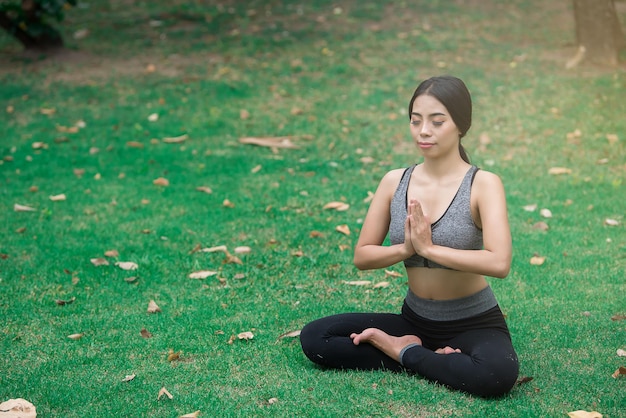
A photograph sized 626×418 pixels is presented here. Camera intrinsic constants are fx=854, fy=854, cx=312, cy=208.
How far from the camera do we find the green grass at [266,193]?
14.0 feet

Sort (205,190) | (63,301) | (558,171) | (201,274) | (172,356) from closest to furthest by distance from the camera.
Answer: (172,356)
(63,301)
(201,274)
(205,190)
(558,171)

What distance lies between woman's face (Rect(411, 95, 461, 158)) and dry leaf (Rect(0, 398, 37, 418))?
2150 mm

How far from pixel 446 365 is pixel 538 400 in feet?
1.46

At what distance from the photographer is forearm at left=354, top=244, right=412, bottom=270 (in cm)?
401

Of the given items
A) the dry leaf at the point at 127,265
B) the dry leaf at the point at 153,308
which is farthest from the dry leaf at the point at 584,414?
the dry leaf at the point at 127,265

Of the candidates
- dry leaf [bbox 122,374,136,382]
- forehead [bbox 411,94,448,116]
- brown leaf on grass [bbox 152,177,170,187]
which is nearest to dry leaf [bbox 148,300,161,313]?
dry leaf [bbox 122,374,136,382]

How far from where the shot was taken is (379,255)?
4141mm

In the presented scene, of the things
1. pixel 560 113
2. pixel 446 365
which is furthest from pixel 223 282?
pixel 560 113

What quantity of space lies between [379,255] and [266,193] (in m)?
3.94

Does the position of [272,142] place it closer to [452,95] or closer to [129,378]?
[129,378]

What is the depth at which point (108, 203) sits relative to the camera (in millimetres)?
7828

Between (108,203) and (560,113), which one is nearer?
(108,203)

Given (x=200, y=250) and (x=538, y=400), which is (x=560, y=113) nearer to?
(x=200, y=250)

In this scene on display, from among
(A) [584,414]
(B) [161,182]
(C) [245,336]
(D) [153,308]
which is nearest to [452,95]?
(A) [584,414]
